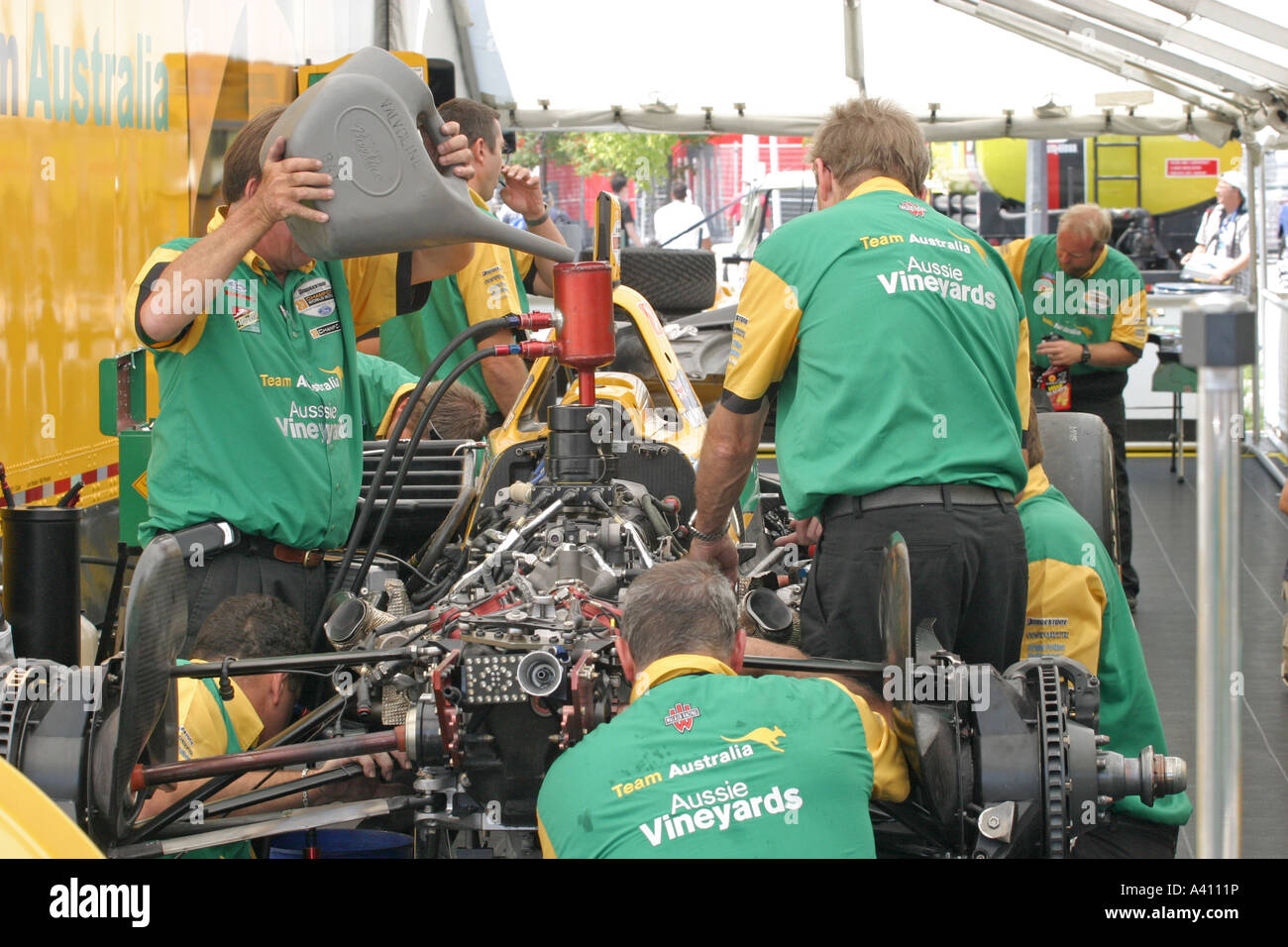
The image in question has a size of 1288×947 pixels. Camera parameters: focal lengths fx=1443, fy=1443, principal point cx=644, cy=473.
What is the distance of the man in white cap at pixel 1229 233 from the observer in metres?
14.0

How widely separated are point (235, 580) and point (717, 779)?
5.76ft

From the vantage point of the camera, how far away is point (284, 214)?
333 centimetres

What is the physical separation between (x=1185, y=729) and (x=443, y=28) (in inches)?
322

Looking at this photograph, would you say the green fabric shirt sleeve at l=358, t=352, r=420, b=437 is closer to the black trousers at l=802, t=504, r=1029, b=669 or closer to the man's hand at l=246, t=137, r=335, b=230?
the man's hand at l=246, t=137, r=335, b=230

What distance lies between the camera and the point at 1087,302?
25.2 ft

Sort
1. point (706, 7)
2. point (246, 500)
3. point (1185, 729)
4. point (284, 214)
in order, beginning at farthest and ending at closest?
point (706, 7)
point (1185, 729)
point (246, 500)
point (284, 214)

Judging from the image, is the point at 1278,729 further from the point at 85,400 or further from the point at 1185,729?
the point at 85,400

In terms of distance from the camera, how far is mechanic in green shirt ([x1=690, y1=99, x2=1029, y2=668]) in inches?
133

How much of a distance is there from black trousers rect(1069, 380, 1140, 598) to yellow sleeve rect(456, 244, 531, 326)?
324 centimetres

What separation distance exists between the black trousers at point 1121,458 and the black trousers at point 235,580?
4814 mm

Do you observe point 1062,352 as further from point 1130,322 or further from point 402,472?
point 402,472

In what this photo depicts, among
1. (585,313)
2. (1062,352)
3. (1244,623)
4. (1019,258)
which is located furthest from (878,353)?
(1019,258)

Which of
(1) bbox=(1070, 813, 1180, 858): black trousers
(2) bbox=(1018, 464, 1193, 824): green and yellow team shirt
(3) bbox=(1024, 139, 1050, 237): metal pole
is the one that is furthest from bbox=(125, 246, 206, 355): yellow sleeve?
(3) bbox=(1024, 139, 1050, 237): metal pole

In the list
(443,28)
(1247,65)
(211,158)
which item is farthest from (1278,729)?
(443,28)
